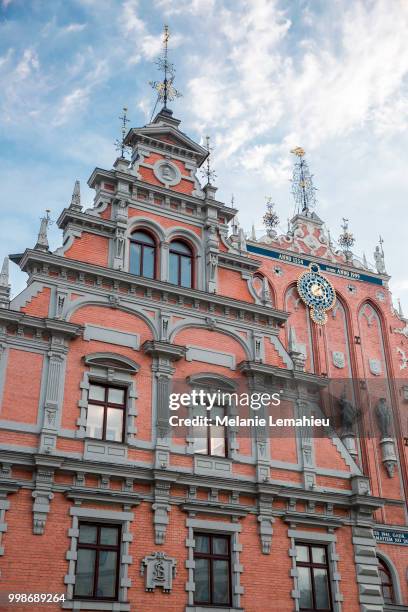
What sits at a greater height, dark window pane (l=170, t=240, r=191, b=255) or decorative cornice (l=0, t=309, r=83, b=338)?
dark window pane (l=170, t=240, r=191, b=255)

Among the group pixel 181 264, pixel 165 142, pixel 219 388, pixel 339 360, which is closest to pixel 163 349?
pixel 219 388

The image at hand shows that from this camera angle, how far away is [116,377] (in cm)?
1911

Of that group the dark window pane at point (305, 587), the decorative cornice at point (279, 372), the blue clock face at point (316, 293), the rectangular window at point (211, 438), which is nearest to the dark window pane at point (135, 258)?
the decorative cornice at point (279, 372)

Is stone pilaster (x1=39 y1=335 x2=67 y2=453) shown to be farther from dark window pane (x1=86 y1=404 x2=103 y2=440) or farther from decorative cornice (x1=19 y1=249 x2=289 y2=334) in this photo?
dark window pane (x1=86 y1=404 x2=103 y2=440)

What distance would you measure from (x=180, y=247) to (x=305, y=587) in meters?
10.8

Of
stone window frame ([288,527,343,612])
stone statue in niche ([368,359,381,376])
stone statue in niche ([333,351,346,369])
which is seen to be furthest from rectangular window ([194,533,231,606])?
stone statue in niche ([368,359,381,376])

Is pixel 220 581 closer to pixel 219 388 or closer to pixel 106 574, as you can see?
pixel 106 574

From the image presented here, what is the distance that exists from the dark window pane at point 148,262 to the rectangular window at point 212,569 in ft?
25.9

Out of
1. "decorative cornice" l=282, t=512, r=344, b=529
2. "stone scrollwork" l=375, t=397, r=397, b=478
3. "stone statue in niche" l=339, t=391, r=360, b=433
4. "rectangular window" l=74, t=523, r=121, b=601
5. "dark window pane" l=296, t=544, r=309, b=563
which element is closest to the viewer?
"rectangular window" l=74, t=523, r=121, b=601

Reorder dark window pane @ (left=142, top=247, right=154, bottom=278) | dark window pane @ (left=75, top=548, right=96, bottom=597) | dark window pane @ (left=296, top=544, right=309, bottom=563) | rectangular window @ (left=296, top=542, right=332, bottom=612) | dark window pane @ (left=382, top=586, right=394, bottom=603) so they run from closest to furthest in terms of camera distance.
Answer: dark window pane @ (left=75, top=548, right=96, bottom=597) → rectangular window @ (left=296, top=542, right=332, bottom=612) → dark window pane @ (left=296, top=544, right=309, bottom=563) → dark window pane @ (left=142, top=247, right=154, bottom=278) → dark window pane @ (left=382, top=586, right=394, bottom=603)

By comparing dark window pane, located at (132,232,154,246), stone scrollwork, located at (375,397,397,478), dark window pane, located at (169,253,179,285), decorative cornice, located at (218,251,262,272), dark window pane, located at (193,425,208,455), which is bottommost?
dark window pane, located at (193,425,208,455)

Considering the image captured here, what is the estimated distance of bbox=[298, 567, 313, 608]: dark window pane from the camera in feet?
61.6

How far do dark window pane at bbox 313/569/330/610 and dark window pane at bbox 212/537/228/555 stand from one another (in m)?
2.80

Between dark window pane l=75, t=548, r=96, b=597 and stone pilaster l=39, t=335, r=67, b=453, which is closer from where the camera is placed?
dark window pane l=75, t=548, r=96, b=597
